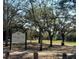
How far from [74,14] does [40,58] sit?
2.18ft

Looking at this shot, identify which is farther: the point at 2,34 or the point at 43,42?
the point at 43,42

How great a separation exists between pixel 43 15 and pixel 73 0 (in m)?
0.40

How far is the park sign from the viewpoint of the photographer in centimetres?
216

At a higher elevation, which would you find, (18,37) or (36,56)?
(18,37)

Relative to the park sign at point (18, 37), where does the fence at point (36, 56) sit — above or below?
below

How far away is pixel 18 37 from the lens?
2.17 metres

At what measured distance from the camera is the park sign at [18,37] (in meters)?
2.16

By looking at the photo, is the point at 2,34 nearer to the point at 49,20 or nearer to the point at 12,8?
the point at 12,8

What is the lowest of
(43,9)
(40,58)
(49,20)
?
(40,58)

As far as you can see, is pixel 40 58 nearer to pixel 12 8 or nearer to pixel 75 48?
pixel 75 48

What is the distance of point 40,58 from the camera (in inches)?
84.5

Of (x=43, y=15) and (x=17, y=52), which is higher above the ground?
(x=43, y=15)

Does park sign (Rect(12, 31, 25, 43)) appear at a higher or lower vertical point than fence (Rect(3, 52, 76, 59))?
higher

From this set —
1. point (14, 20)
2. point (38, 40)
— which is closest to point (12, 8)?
point (14, 20)
